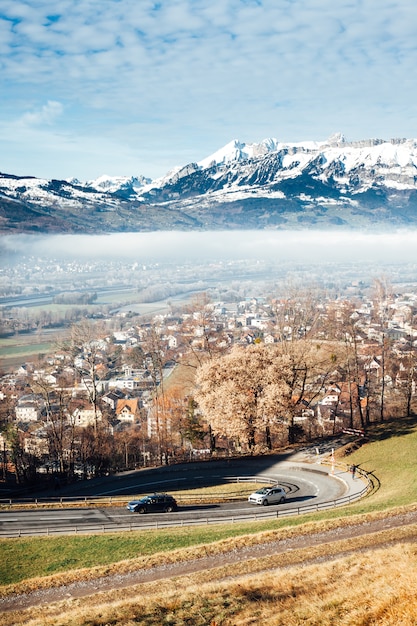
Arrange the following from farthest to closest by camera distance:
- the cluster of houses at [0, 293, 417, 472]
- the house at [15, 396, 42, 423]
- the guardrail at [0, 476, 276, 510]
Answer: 1. the house at [15, 396, 42, 423]
2. the cluster of houses at [0, 293, 417, 472]
3. the guardrail at [0, 476, 276, 510]

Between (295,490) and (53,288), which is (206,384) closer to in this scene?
(295,490)

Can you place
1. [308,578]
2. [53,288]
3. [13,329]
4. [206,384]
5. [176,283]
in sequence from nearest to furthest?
[308,578] < [206,384] < [13,329] < [53,288] < [176,283]

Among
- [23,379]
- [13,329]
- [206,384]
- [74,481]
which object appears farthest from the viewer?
[13,329]

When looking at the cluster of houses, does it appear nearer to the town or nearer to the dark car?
the town

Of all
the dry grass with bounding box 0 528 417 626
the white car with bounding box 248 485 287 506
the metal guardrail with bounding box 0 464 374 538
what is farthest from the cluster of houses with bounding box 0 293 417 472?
the dry grass with bounding box 0 528 417 626

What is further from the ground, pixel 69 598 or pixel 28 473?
pixel 69 598

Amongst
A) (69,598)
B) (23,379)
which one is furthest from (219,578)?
(23,379)

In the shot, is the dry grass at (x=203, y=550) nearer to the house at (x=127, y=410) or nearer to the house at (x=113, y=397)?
the house at (x=127, y=410)
